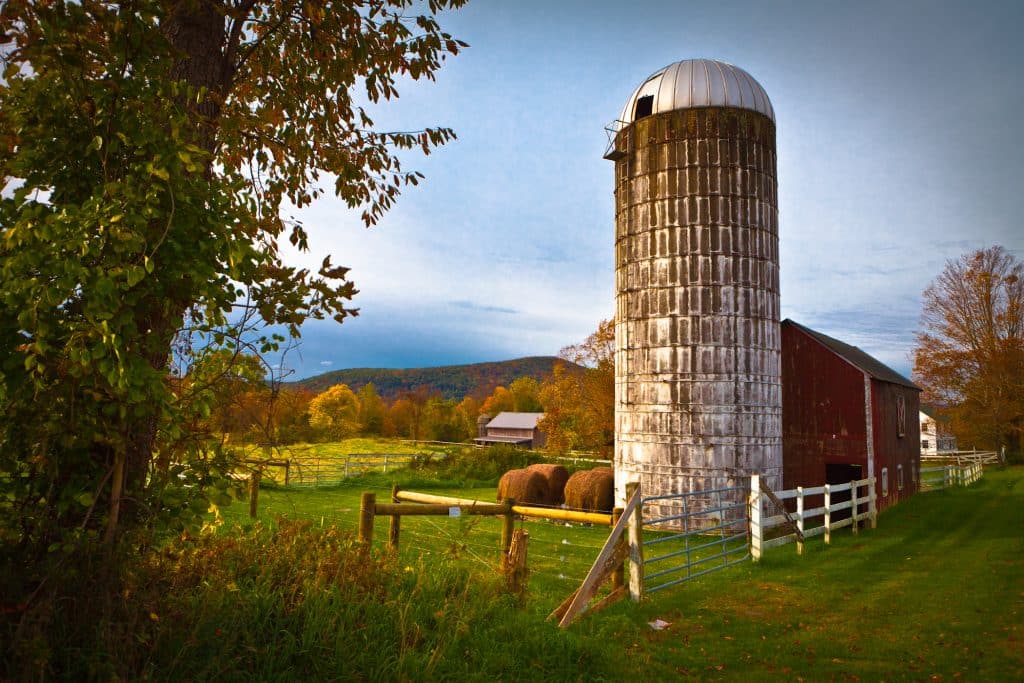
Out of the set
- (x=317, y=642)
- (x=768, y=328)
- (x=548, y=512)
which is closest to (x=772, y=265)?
(x=768, y=328)

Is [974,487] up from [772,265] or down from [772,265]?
down

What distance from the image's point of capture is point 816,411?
19.5m

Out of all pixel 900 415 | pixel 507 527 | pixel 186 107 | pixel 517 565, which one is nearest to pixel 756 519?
pixel 507 527

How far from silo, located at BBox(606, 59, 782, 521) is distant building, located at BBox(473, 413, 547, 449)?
203ft

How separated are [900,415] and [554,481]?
1315 cm

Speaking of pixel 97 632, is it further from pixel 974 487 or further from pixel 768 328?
pixel 974 487

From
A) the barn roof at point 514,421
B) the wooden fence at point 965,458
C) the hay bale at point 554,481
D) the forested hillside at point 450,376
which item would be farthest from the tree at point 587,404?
the forested hillside at point 450,376

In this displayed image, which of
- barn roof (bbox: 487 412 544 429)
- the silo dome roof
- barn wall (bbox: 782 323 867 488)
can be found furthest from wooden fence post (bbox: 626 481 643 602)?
barn roof (bbox: 487 412 544 429)

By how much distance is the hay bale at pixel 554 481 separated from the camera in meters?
20.9

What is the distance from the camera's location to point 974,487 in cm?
3000

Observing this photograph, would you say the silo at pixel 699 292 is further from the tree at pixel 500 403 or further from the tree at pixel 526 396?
the tree at pixel 500 403

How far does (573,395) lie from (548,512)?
3211 centimetres

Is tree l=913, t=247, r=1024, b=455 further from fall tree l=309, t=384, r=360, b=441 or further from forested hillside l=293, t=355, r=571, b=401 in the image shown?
forested hillside l=293, t=355, r=571, b=401

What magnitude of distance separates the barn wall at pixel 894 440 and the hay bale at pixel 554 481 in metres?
9.44
